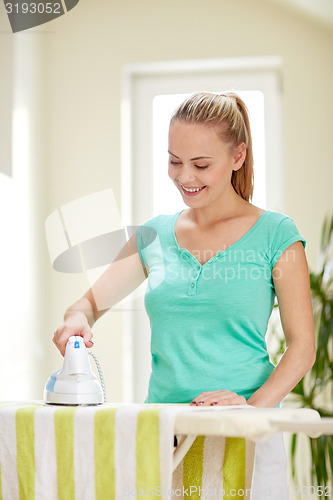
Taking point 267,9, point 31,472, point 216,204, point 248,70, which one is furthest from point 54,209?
point 31,472

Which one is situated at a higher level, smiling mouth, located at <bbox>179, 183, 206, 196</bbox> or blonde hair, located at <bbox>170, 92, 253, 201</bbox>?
blonde hair, located at <bbox>170, 92, 253, 201</bbox>

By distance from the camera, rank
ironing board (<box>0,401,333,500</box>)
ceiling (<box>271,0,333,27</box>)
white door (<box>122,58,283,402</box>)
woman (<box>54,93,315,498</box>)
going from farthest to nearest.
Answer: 1. white door (<box>122,58,283,402</box>)
2. ceiling (<box>271,0,333,27</box>)
3. woman (<box>54,93,315,498</box>)
4. ironing board (<box>0,401,333,500</box>)

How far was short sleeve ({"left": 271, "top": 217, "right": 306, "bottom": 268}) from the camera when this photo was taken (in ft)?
3.99

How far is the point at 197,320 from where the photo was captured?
1205 mm

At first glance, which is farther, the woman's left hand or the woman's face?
the woman's face

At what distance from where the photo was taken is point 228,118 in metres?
1.29

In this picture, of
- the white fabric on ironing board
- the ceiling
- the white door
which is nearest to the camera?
the white fabric on ironing board

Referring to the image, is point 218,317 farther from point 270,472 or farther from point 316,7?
point 316,7

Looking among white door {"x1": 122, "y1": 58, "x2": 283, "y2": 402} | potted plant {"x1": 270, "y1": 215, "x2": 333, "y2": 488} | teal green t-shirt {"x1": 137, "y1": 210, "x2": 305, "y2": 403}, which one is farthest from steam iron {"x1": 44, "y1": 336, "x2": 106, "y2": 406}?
white door {"x1": 122, "y1": 58, "x2": 283, "y2": 402}

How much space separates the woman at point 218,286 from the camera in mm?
1180

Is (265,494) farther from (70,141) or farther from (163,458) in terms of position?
(70,141)

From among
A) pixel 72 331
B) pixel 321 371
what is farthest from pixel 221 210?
pixel 321 371

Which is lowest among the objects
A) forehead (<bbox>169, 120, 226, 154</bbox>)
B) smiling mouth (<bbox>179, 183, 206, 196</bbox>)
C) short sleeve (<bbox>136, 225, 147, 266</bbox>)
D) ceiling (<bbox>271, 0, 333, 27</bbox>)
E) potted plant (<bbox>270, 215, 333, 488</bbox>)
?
potted plant (<bbox>270, 215, 333, 488</bbox>)

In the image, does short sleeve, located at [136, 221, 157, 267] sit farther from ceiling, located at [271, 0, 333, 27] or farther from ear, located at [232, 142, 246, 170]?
ceiling, located at [271, 0, 333, 27]
